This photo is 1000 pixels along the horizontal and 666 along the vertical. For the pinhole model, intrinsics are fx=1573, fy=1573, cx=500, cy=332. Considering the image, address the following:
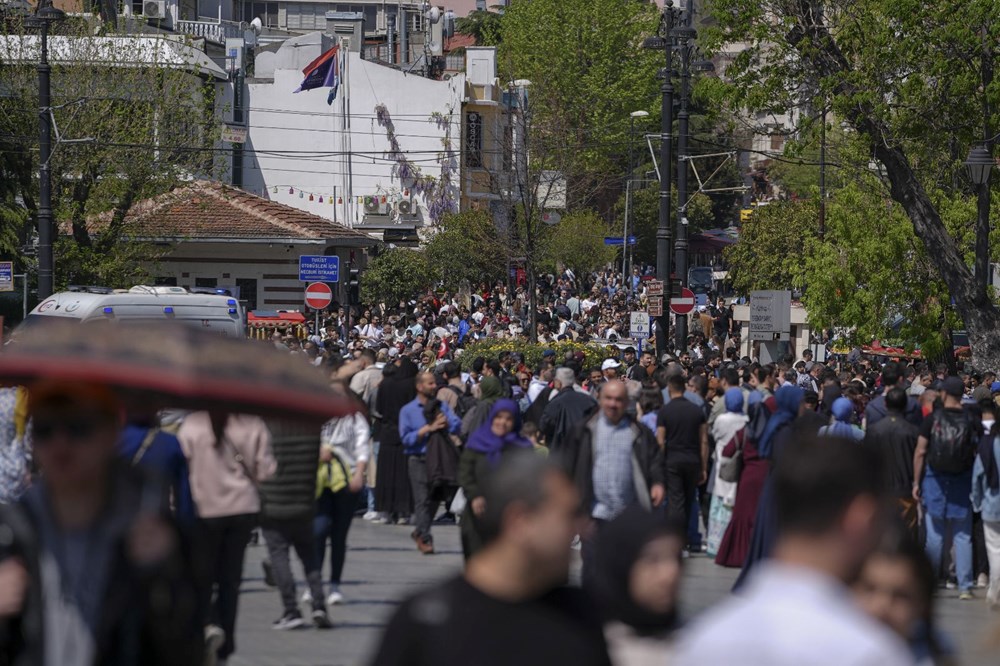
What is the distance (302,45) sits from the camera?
65.7 meters

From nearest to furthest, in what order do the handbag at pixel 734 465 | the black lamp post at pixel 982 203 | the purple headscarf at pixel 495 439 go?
1. the purple headscarf at pixel 495 439
2. the handbag at pixel 734 465
3. the black lamp post at pixel 982 203

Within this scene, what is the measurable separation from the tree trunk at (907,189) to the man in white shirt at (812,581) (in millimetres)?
22982

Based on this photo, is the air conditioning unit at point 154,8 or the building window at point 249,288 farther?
the air conditioning unit at point 154,8

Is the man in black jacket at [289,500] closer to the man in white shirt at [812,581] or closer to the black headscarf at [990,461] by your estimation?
the black headscarf at [990,461]

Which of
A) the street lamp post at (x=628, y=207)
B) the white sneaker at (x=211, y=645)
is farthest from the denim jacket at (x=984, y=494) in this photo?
the street lamp post at (x=628, y=207)

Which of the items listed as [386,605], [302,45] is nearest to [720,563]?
[386,605]

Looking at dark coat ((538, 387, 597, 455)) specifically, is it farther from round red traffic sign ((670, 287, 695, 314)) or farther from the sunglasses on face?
round red traffic sign ((670, 287, 695, 314))

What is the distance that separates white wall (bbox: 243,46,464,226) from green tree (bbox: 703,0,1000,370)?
122 feet

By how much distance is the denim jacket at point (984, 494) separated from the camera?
1248 cm

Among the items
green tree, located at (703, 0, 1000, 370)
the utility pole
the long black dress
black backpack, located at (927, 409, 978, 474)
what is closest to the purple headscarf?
black backpack, located at (927, 409, 978, 474)

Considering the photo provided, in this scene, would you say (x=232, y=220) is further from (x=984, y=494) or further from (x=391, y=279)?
(x=984, y=494)

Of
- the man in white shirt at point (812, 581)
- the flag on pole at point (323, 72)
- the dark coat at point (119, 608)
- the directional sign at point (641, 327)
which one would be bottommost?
the directional sign at point (641, 327)

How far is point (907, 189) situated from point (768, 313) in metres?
5.52

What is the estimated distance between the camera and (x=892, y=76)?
25797mm
